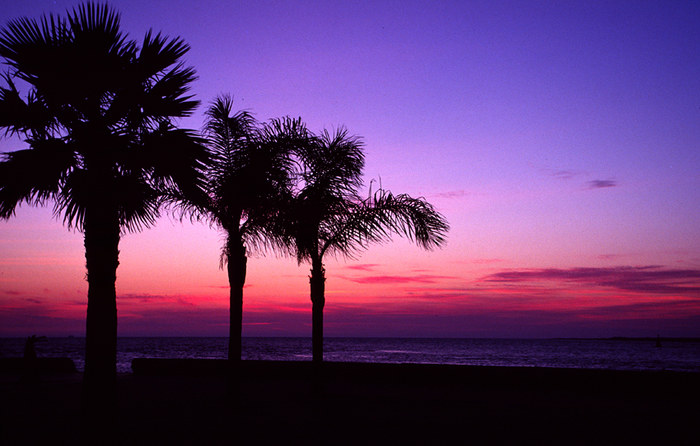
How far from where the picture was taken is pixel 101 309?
807 cm

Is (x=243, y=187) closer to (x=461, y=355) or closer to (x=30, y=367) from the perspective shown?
(x=30, y=367)

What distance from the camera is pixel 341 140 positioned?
46.9ft

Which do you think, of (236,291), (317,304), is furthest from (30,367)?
(317,304)

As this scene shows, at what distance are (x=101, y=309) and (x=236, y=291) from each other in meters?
4.45

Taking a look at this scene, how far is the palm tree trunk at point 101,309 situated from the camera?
26.0 feet

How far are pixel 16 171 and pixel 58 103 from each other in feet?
4.10

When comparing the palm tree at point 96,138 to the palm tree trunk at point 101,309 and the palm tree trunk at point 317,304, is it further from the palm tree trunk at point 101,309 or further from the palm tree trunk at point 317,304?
the palm tree trunk at point 317,304

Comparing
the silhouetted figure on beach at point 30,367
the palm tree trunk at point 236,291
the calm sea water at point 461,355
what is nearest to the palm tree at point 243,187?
the palm tree trunk at point 236,291

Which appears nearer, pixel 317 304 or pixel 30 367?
pixel 317 304

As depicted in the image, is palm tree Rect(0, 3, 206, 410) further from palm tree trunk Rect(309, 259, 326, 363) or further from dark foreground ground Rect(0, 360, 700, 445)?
palm tree trunk Rect(309, 259, 326, 363)

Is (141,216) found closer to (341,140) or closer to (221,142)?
(221,142)

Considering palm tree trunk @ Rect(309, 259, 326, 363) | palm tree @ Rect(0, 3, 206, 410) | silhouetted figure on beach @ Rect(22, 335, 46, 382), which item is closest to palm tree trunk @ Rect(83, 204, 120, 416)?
palm tree @ Rect(0, 3, 206, 410)

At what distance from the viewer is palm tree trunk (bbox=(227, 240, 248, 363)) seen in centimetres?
1219

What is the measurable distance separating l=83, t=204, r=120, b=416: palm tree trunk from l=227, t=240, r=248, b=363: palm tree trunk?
4104mm
